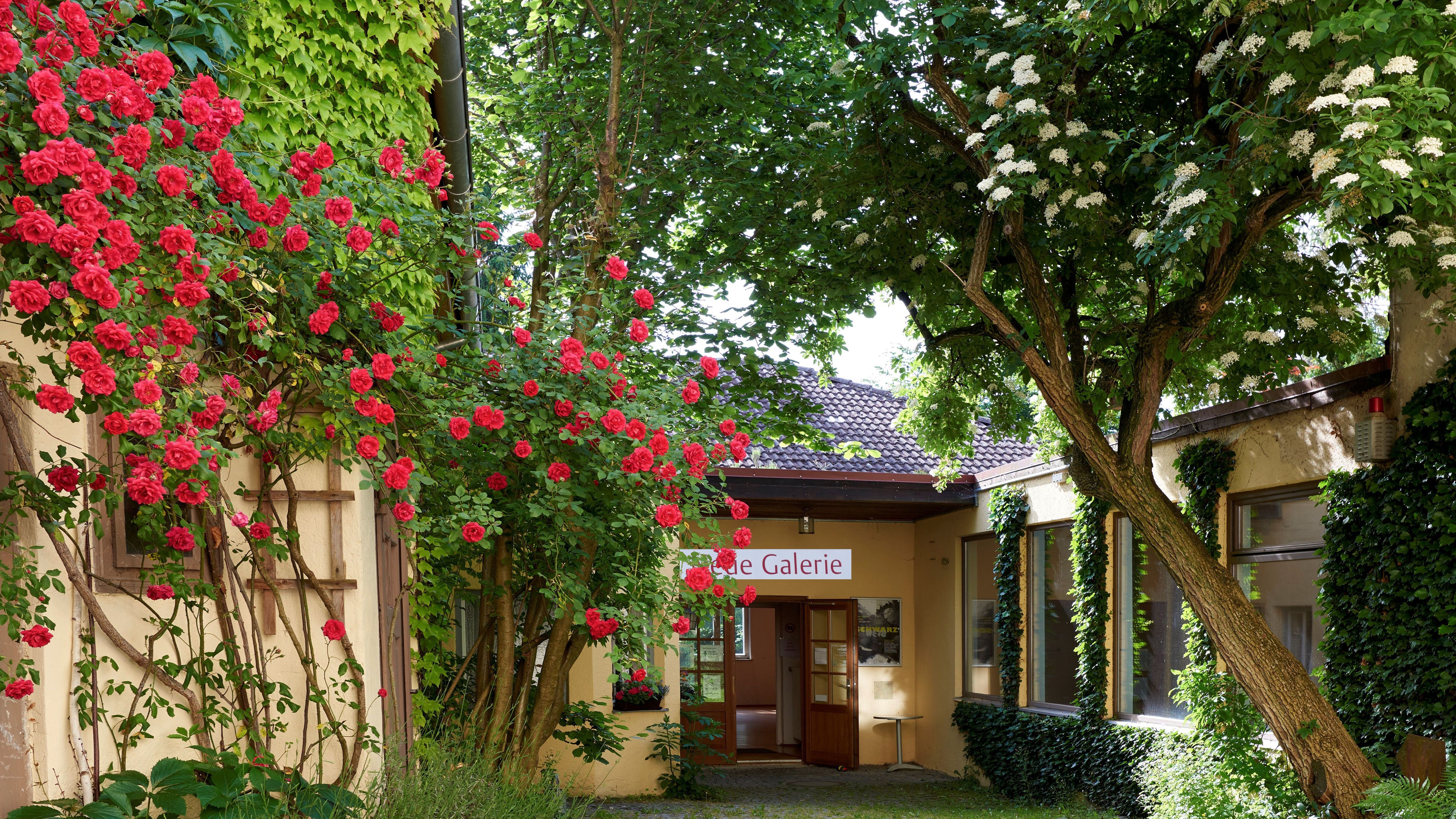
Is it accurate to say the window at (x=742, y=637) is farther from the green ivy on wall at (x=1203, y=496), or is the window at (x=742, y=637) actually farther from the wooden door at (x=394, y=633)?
the wooden door at (x=394, y=633)

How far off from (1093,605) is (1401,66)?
6.15 meters

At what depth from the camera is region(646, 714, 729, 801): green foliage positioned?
1052 cm

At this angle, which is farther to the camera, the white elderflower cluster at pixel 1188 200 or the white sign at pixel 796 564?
the white sign at pixel 796 564

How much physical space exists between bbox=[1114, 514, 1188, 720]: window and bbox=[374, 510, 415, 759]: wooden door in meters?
5.62

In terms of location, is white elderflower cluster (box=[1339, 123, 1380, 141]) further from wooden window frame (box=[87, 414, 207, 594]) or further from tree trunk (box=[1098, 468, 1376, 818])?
wooden window frame (box=[87, 414, 207, 594])

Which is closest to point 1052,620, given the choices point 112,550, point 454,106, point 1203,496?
point 1203,496

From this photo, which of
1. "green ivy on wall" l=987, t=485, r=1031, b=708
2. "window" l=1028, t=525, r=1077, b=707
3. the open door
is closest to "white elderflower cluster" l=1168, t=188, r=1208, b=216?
"window" l=1028, t=525, r=1077, b=707

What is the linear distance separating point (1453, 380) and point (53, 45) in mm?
6233

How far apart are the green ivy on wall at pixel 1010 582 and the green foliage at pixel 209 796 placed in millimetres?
8422

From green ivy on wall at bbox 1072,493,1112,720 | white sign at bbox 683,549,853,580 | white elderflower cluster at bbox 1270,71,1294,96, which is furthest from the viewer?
white sign at bbox 683,549,853,580

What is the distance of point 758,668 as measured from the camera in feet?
62.3

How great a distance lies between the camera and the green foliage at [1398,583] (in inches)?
229

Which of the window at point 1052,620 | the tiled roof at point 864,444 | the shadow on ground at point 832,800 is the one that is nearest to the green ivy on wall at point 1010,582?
the window at point 1052,620

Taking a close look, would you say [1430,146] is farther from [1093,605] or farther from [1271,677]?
[1093,605]
